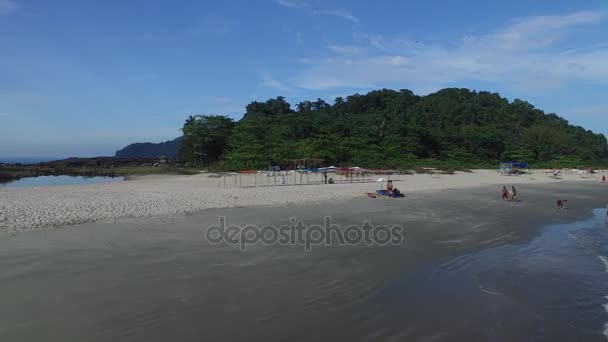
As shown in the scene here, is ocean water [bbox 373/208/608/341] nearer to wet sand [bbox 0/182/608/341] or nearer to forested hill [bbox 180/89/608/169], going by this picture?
wet sand [bbox 0/182/608/341]

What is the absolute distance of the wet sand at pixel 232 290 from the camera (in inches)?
262

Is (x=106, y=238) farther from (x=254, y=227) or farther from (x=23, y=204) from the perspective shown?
(x=23, y=204)

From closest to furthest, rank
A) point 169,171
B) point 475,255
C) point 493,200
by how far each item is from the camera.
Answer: point 475,255
point 493,200
point 169,171

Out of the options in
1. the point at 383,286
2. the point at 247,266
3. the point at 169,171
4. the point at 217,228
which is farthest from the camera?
the point at 169,171

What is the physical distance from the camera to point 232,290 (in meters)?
8.52

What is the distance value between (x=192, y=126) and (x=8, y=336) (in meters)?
53.9

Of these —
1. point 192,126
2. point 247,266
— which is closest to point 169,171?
point 192,126

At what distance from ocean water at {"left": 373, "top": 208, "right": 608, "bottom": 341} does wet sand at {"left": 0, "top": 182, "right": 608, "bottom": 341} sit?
0.05 metres

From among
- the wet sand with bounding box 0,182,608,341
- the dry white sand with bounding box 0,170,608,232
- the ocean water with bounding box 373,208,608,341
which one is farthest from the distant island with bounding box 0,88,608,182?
the ocean water with bounding box 373,208,608,341

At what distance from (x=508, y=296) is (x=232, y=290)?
5884 millimetres

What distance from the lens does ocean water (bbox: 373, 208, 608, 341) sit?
6.90m

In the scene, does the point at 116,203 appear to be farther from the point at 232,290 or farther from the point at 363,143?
the point at 363,143

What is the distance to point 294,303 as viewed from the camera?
25.7 feet

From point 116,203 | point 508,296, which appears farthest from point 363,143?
point 508,296
